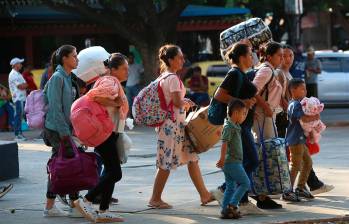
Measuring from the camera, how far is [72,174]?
8945 millimetres

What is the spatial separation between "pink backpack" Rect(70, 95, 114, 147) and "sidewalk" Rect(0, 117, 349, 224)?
2.84 feet

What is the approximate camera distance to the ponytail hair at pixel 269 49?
32.6 ft

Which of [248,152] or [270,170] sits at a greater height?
[248,152]

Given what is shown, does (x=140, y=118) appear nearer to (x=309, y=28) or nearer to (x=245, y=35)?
(x=245, y=35)

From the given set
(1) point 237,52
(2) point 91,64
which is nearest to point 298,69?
(1) point 237,52

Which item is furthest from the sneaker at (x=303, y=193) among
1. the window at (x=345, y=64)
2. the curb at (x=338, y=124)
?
the window at (x=345, y=64)

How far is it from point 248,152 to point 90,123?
1586 millimetres

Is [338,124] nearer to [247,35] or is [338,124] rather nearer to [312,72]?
[312,72]

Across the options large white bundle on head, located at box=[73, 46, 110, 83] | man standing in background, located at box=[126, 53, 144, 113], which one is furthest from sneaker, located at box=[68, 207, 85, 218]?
man standing in background, located at box=[126, 53, 144, 113]

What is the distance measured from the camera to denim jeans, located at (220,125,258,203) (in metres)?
9.30

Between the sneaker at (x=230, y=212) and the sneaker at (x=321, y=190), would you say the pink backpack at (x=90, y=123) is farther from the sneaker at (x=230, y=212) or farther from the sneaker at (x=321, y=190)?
the sneaker at (x=321, y=190)

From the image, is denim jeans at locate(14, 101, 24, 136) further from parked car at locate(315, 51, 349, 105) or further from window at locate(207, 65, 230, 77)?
parked car at locate(315, 51, 349, 105)

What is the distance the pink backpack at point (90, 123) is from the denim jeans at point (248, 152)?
1304 millimetres

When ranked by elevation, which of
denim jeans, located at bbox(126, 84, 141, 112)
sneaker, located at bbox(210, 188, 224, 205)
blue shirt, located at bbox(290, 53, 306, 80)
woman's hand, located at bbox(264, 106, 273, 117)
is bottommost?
sneaker, located at bbox(210, 188, 224, 205)
